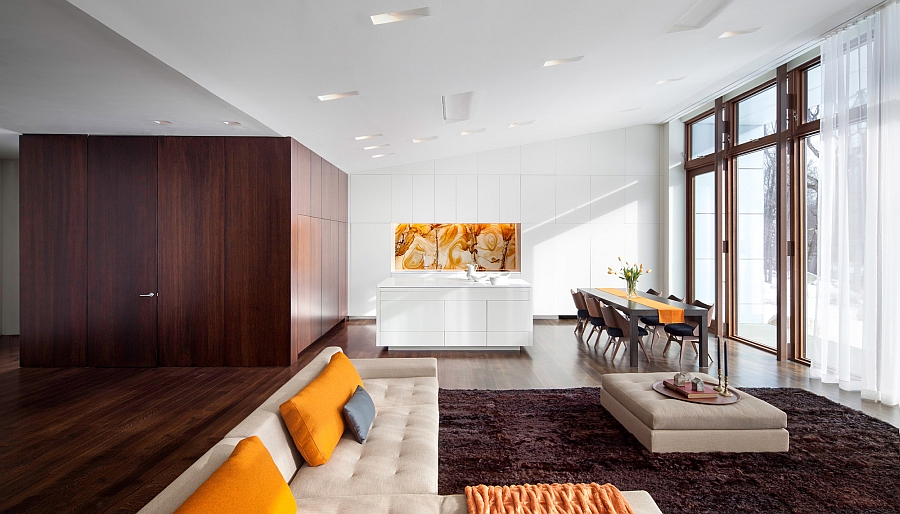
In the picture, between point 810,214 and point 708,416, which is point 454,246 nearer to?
point 810,214

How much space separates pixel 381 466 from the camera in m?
2.47

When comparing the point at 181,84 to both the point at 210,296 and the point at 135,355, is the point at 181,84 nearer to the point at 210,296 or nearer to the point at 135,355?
the point at 210,296

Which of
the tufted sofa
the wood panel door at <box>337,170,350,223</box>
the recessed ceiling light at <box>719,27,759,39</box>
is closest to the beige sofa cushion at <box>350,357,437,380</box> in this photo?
the tufted sofa

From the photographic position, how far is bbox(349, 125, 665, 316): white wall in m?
9.83

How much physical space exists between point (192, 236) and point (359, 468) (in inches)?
182

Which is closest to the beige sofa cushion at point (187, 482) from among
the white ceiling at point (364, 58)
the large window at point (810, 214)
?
the white ceiling at point (364, 58)

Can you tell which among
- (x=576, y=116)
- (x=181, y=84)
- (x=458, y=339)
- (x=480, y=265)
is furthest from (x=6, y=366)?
(x=576, y=116)

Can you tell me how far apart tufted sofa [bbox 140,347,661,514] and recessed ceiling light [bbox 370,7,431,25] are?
2.27 m

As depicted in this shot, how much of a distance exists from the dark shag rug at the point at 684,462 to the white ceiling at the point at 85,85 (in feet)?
11.3

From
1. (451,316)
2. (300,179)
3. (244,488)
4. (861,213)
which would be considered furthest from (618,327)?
(244,488)

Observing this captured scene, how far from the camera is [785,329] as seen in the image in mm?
6328

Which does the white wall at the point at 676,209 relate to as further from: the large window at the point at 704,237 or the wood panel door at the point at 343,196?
the wood panel door at the point at 343,196

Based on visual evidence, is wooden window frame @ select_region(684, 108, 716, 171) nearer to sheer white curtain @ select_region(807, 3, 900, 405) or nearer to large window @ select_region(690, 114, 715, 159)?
large window @ select_region(690, 114, 715, 159)

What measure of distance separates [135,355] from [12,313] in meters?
4.22
